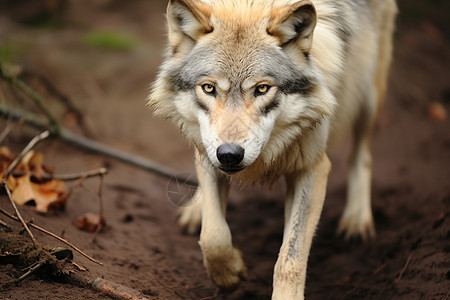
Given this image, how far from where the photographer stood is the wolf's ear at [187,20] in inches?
123

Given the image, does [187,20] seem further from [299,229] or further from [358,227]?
[358,227]

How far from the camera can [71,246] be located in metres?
3.34

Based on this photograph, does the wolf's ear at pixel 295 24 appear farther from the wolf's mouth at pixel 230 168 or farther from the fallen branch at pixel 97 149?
the fallen branch at pixel 97 149

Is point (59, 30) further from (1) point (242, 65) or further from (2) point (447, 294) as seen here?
(2) point (447, 294)

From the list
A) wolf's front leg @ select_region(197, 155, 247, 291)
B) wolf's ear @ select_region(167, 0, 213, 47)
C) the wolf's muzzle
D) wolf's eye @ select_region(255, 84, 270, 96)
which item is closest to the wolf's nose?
the wolf's muzzle

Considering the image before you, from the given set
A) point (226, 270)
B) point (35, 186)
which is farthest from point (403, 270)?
point (35, 186)

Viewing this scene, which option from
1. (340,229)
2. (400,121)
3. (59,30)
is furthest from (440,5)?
(59,30)

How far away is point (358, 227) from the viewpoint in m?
5.05

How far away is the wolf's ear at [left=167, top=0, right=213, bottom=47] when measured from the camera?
3115mm

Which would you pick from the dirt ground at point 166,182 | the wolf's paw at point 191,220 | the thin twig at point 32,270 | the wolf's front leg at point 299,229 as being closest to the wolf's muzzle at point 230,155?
the wolf's front leg at point 299,229

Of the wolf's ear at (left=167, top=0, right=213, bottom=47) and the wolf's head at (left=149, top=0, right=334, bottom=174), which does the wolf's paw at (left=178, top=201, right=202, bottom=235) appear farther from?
the wolf's ear at (left=167, top=0, right=213, bottom=47)

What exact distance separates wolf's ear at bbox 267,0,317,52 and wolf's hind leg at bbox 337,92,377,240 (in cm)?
234

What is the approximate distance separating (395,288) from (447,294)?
43 cm

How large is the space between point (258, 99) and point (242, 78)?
6.2 inches
